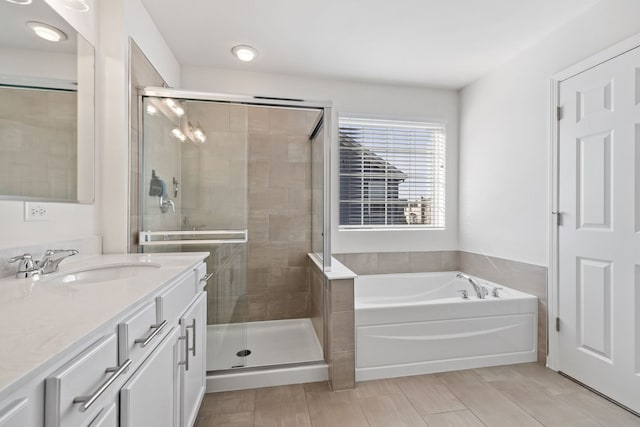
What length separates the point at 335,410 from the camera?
5.71 feet

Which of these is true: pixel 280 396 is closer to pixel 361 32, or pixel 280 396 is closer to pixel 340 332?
pixel 340 332

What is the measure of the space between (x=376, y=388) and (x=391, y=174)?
6.66 feet

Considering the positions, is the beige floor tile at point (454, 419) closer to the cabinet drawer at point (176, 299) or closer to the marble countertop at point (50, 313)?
the cabinet drawer at point (176, 299)

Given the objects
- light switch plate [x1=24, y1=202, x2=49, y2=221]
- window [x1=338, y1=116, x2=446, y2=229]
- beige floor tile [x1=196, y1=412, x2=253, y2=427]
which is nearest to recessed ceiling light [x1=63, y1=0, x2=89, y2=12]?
light switch plate [x1=24, y1=202, x2=49, y2=221]

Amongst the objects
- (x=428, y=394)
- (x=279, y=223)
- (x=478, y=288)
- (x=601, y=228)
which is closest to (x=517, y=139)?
(x=601, y=228)

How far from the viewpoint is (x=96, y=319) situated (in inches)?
26.7

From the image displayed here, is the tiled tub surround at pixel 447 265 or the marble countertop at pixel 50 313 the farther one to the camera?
the tiled tub surround at pixel 447 265

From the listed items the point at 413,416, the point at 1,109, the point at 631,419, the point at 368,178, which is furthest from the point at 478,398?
the point at 1,109

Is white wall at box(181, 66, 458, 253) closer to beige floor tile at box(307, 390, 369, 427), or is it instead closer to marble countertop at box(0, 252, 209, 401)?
beige floor tile at box(307, 390, 369, 427)

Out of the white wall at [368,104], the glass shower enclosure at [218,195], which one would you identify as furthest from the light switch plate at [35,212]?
the white wall at [368,104]

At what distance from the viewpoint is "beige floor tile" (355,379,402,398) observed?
1904 millimetres

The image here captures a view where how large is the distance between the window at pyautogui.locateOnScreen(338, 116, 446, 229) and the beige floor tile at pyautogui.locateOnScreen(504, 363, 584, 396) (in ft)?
4.78

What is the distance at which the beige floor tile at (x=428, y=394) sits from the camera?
176 centimetres

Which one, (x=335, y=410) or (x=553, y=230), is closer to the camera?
(x=335, y=410)
